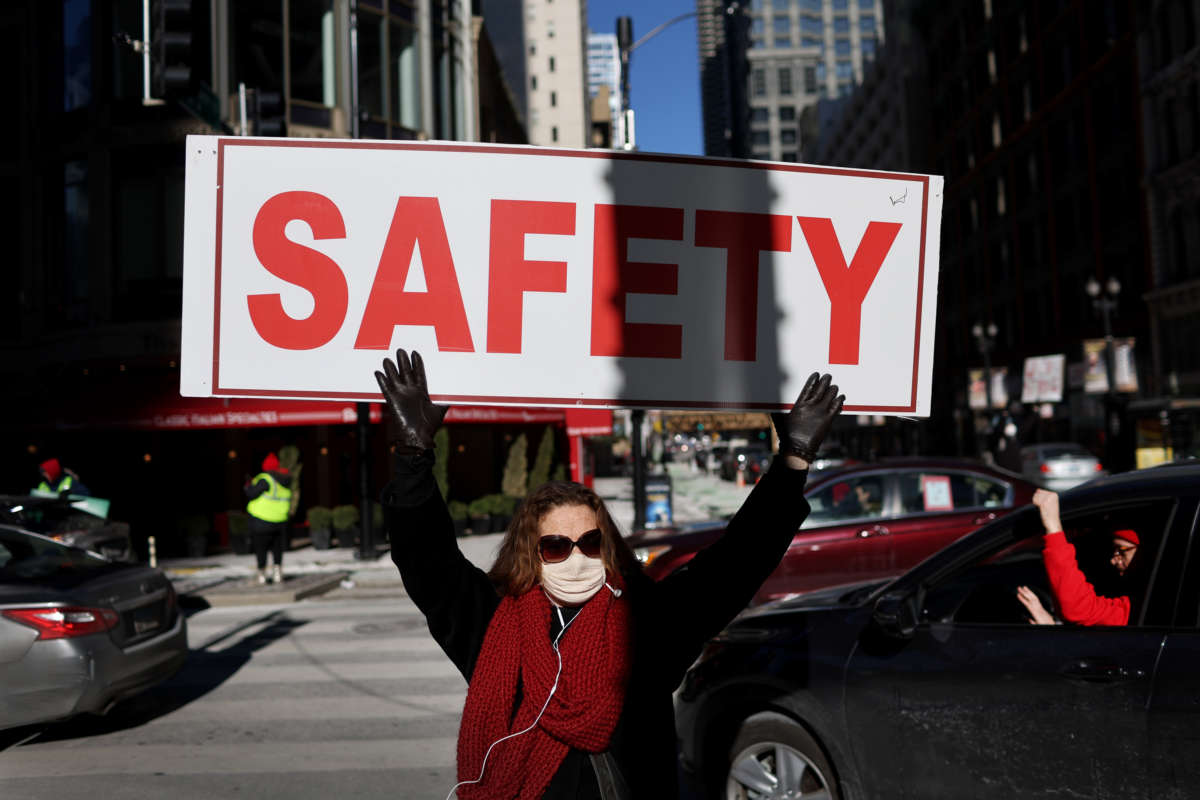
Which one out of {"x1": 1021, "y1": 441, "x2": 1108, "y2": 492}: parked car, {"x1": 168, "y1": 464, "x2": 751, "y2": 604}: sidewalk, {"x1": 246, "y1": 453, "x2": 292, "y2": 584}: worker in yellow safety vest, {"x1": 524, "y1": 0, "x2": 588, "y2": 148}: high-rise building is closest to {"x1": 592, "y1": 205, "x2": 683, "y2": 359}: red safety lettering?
{"x1": 168, "y1": 464, "x2": 751, "y2": 604}: sidewalk

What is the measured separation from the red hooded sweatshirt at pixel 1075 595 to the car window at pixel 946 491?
591 cm

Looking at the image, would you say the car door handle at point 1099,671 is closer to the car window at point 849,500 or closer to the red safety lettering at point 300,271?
the red safety lettering at point 300,271

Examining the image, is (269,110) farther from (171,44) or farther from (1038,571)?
→ (1038,571)

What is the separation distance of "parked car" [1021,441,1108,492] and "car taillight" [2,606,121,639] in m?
26.9

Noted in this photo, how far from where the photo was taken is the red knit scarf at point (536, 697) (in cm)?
246

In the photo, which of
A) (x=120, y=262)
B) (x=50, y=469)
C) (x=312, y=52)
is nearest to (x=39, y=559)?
(x=50, y=469)

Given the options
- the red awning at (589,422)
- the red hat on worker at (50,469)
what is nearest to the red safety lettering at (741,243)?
the red hat on worker at (50,469)

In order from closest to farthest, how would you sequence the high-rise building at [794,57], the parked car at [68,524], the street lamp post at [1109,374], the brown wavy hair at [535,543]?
the brown wavy hair at [535,543]
the parked car at [68,524]
the street lamp post at [1109,374]
the high-rise building at [794,57]

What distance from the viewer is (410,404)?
2656 millimetres

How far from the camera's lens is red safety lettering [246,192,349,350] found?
291cm

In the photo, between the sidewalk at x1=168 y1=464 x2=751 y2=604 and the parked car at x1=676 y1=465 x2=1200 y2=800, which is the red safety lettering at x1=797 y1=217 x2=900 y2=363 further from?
the sidewalk at x1=168 y1=464 x2=751 y2=604

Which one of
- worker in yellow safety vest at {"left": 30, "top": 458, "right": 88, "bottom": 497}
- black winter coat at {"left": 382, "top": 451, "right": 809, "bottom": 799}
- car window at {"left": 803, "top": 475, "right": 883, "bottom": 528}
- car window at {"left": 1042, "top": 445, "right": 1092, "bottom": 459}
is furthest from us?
car window at {"left": 1042, "top": 445, "right": 1092, "bottom": 459}

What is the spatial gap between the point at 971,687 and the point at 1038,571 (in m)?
2.13

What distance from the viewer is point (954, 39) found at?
71.8m
